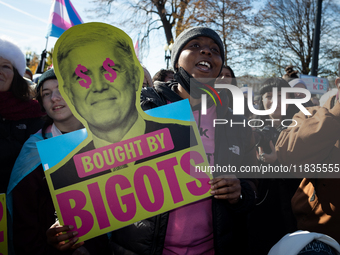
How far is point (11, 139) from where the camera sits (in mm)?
1715

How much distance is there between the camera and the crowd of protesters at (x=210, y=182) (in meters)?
1.21

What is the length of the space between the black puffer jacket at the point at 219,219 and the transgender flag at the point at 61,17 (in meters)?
3.65

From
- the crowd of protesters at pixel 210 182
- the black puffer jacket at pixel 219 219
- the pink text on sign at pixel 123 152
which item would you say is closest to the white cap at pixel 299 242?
the crowd of protesters at pixel 210 182

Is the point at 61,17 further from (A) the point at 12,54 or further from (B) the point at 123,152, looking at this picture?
(B) the point at 123,152

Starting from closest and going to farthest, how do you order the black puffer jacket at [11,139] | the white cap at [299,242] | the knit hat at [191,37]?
the white cap at [299,242], the knit hat at [191,37], the black puffer jacket at [11,139]

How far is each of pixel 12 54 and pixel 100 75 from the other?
1.19 metres

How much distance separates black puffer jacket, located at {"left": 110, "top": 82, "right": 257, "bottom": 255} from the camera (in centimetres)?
122

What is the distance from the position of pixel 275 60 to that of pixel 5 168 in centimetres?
1977

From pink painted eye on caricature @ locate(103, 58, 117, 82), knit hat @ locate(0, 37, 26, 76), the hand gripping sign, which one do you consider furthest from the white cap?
knit hat @ locate(0, 37, 26, 76)

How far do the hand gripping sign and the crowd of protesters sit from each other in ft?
0.21

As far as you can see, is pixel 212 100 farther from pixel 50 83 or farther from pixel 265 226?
pixel 265 226

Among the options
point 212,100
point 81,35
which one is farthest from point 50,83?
point 212,100

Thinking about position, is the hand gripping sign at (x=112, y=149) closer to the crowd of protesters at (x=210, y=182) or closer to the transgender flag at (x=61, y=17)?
the crowd of protesters at (x=210, y=182)

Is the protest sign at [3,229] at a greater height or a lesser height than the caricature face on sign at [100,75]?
lesser
